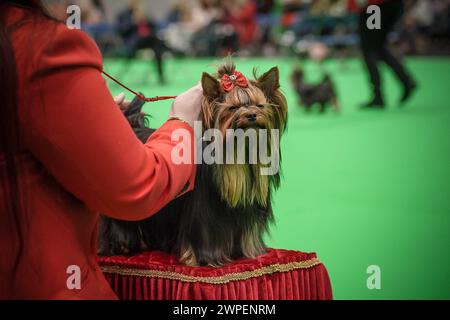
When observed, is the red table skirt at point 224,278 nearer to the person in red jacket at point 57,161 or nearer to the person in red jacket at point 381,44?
the person in red jacket at point 57,161

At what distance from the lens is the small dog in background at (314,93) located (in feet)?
29.2

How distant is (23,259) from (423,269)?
8.63 ft

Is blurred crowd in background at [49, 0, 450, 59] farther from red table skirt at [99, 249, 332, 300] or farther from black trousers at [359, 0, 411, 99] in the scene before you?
red table skirt at [99, 249, 332, 300]

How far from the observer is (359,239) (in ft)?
13.4

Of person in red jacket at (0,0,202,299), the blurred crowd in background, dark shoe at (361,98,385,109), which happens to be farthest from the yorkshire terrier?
the blurred crowd in background

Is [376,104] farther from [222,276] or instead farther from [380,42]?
[222,276]

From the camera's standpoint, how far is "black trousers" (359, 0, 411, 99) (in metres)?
8.59

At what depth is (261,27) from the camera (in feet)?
60.3

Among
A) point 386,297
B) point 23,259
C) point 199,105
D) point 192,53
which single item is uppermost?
point 192,53

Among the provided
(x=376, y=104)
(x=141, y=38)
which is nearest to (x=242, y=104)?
(x=376, y=104)

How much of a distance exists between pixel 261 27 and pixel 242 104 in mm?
16584
